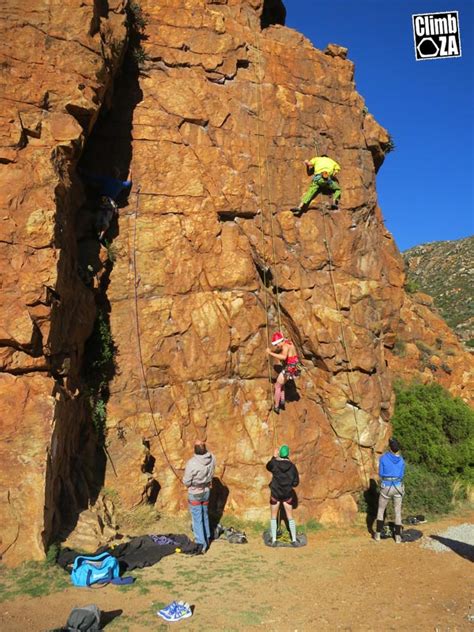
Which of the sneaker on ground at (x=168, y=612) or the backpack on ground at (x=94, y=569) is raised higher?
the backpack on ground at (x=94, y=569)

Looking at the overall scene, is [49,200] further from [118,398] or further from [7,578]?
[7,578]

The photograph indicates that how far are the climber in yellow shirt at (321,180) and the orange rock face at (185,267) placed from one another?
0.30 metres

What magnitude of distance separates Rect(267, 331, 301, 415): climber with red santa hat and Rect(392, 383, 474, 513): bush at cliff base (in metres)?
3.76

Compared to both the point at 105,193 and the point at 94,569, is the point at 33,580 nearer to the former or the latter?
the point at 94,569

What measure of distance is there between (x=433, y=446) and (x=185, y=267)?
322 inches

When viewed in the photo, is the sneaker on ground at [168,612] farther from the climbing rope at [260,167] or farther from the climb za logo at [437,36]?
the climb za logo at [437,36]

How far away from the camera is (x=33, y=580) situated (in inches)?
282

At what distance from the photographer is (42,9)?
10.4m

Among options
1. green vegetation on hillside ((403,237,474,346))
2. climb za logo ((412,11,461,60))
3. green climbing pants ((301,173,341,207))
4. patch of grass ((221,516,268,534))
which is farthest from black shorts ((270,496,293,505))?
green vegetation on hillside ((403,237,474,346))

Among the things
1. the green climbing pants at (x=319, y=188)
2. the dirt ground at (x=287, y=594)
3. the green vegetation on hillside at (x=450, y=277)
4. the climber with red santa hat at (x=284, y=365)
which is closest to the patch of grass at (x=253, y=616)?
the dirt ground at (x=287, y=594)

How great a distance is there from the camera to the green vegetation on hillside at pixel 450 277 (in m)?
36.8

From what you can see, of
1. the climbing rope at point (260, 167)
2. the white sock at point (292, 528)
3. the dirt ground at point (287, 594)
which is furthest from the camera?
the climbing rope at point (260, 167)

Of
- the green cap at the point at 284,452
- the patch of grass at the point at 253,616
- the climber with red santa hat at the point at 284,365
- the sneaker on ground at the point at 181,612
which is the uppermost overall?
the climber with red santa hat at the point at 284,365

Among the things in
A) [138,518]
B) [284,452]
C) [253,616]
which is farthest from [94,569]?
[284,452]
